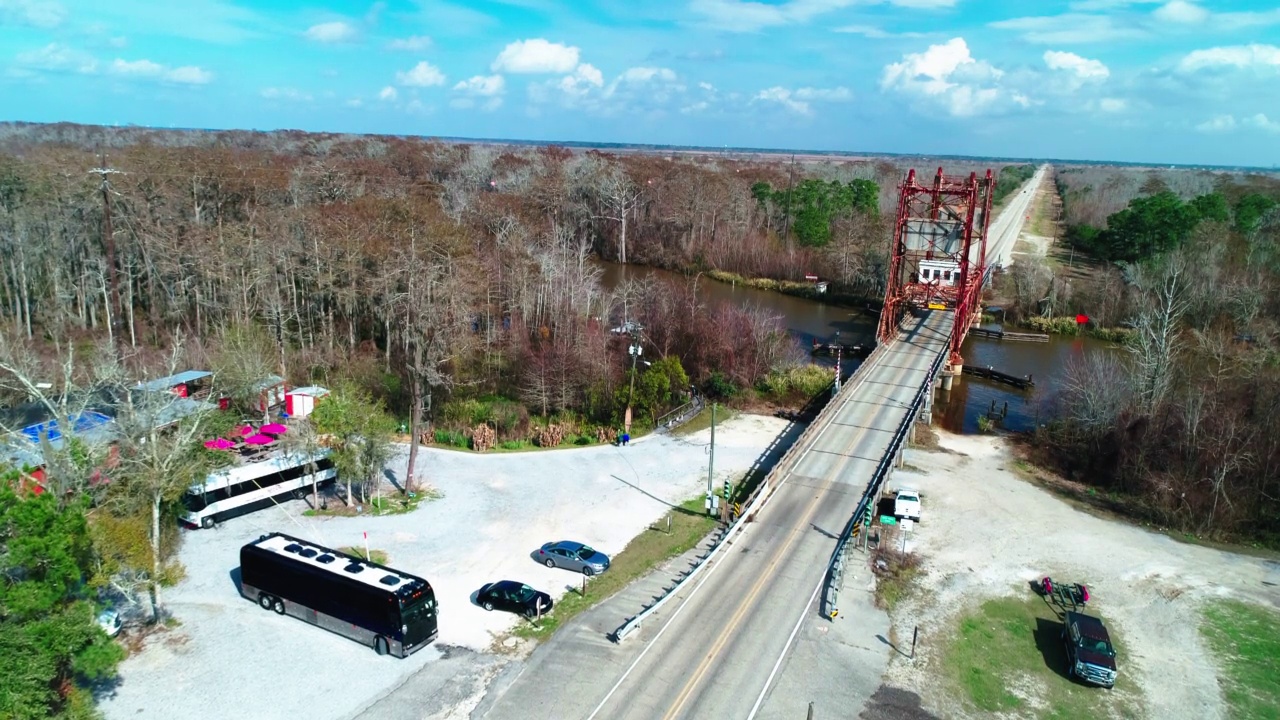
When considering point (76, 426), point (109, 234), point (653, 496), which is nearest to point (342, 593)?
point (653, 496)

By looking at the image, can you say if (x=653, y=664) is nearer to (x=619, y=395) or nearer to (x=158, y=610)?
(x=158, y=610)

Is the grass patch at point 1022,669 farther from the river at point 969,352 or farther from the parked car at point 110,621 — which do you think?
the river at point 969,352

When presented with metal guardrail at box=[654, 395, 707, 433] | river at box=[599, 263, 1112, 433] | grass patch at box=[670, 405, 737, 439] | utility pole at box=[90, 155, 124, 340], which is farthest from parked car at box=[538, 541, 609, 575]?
river at box=[599, 263, 1112, 433]

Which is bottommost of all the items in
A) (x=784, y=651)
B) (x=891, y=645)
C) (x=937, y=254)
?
(x=891, y=645)

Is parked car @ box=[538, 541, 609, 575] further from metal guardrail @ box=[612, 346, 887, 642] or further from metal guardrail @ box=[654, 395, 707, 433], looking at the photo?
metal guardrail @ box=[654, 395, 707, 433]

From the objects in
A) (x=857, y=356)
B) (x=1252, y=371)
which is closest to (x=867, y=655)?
(x=1252, y=371)

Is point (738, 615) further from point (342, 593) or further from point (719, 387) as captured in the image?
point (719, 387)
